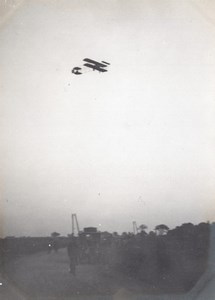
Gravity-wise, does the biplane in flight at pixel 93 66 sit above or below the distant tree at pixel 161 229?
above

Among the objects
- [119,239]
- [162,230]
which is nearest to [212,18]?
[162,230]

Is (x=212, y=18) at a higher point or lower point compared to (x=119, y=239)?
higher

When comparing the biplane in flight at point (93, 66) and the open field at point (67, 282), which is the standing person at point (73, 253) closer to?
the open field at point (67, 282)

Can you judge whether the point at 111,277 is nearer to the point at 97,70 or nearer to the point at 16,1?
the point at 97,70

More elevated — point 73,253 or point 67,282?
point 73,253

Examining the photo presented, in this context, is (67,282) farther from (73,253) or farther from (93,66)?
(93,66)

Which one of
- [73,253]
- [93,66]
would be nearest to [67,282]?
[73,253]

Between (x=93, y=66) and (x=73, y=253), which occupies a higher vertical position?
(x=93, y=66)

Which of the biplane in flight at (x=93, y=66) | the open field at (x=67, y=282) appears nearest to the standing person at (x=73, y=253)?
the open field at (x=67, y=282)

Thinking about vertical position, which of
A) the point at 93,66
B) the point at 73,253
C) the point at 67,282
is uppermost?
the point at 93,66
